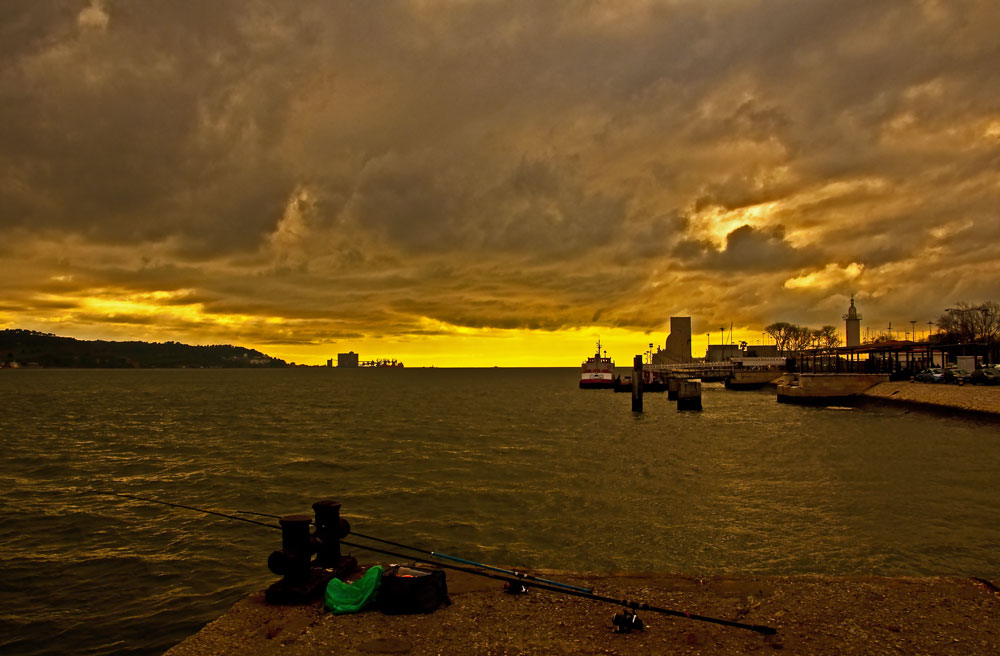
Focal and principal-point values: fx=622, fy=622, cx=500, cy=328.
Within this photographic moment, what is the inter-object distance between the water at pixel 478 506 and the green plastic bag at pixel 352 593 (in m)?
4.03

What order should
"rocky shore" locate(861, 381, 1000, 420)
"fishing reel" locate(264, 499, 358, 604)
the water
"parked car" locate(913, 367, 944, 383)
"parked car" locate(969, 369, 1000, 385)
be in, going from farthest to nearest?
"parked car" locate(913, 367, 944, 383)
"parked car" locate(969, 369, 1000, 385)
"rocky shore" locate(861, 381, 1000, 420)
the water
"fishing reel" locate(264, 499, 358, 604)

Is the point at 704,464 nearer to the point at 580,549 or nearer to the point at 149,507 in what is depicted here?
the point at 580,549

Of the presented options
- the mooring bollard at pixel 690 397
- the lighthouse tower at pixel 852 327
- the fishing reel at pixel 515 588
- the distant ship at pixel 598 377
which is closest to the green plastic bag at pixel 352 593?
the fishing reel at pixel 515 588

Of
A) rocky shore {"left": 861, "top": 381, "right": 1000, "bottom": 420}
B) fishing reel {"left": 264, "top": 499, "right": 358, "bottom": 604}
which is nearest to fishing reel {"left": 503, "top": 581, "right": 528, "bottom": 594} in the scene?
fishing reel {"left": 264, "top": 499, "right": 358, "bottom": 604}

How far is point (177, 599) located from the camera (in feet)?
42.4

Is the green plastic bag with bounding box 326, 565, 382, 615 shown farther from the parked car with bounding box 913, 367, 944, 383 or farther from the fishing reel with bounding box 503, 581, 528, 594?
the parked car with bounding box 913, 367, 944, 383

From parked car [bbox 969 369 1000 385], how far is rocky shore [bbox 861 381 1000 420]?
4.79m

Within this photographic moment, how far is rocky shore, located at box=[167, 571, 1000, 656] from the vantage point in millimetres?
7898

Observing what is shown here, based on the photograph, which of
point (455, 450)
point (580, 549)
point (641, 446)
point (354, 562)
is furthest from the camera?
point (641, 446)

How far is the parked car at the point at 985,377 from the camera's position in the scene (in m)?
67.8

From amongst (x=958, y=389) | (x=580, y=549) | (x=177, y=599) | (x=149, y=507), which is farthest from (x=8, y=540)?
(x=958, y=389)

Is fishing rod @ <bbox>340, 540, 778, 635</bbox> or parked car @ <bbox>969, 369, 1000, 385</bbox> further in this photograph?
parked car @ <bbox>969, 369, 1000, 385</bbox>

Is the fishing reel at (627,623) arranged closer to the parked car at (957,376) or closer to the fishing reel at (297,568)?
the fishing reel at (297,568)

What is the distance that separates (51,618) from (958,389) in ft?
244
